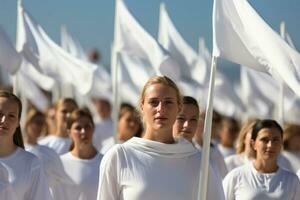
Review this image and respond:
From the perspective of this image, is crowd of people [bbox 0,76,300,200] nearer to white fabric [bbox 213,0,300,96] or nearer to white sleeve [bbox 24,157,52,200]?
white sleeve [bbox 24,157,52,200]

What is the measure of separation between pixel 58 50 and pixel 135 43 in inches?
43.7

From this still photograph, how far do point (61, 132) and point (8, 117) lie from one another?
5074 millimetres

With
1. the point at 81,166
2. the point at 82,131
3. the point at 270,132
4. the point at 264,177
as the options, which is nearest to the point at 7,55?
the point at 82,131

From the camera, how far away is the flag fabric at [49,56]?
12943 mm

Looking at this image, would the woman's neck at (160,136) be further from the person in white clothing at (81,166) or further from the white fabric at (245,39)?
the person in white clothing at (81,166)

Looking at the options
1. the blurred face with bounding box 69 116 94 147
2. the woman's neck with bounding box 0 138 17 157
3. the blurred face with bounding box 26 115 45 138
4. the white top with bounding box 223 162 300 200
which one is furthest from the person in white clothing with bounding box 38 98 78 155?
the woman's neck with bounding box 0 138 17 157

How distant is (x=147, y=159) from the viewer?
6.36m

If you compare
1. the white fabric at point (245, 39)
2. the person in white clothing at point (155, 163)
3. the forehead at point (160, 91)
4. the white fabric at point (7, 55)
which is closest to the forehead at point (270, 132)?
the white fabric at point (245, 39)

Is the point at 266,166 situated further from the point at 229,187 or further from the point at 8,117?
the point at 8,117

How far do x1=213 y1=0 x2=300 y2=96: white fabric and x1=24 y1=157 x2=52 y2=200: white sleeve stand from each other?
1502 mm

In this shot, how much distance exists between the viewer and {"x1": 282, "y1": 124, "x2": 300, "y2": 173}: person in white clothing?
12.1 meters

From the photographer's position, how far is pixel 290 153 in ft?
41.0

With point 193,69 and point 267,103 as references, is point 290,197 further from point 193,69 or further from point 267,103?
point 267,103

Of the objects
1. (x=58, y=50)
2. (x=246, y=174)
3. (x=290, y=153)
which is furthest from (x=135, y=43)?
(x=246, y=174)
